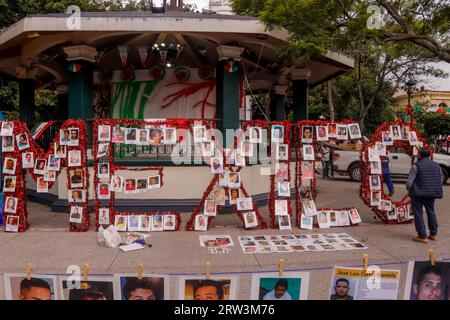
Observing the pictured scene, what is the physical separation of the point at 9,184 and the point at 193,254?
169 inches

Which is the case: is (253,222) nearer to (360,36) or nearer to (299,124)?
(299,124)

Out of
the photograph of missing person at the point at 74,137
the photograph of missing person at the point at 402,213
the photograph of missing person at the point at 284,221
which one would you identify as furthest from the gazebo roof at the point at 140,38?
the photograph of missing person at the point at 402,213

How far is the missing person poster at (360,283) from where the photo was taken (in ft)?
10.7

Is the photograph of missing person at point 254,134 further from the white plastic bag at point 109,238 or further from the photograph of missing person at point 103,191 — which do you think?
the white plastic bag at point 109,238

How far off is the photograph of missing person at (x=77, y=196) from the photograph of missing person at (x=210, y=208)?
8.29 feet

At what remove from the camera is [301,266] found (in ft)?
18.3

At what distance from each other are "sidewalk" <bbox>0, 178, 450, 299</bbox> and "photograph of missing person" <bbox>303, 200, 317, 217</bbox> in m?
0.38

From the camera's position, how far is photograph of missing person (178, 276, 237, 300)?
10.1 feet

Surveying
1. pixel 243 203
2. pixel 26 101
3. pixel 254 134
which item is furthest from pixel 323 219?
pixel 26 101

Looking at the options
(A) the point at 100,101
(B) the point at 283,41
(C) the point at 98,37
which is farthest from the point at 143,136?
(A) the point at 100,101

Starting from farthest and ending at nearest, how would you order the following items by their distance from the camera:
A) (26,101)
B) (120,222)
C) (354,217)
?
(26,101) < (354,217) < (120,222)

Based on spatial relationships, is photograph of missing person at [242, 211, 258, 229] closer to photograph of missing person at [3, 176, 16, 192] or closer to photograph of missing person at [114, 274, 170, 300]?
photograph of missing person at [114, 274, 170, 300]

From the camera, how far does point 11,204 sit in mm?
7484

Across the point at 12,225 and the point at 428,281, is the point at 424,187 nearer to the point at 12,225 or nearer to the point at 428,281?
the point at 428,281
